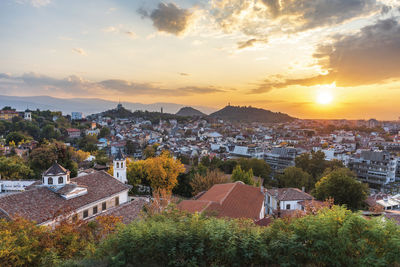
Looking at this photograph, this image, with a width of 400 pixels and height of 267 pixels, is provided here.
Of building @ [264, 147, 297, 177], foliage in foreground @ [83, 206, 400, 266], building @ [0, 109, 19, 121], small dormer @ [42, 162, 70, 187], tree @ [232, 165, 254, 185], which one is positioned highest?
building @ [0, 109, 19, 121]

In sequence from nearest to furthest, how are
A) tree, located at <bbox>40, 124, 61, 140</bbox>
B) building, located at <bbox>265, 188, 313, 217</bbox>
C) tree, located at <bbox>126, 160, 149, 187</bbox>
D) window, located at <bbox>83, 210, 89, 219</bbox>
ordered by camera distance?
1. window, located at <bbox>83, 210, 89, 219</bbox>
2. building, located at <bbox>265, 188, 313, 217</bbox>
3. tree, located at <bbox>126, 160, 149, 187</bbox>
4. tree, located at <bbox>40, 124, 61, 140</bbox>

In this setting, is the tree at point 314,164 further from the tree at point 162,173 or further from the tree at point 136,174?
the tree at point 136,174

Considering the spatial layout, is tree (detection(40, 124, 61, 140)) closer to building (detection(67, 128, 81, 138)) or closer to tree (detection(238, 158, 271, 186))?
building (detection(67, 128, 81, 138))

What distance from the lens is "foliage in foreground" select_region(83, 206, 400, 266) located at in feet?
22.3

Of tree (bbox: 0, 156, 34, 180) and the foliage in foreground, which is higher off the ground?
the foliage in foreground

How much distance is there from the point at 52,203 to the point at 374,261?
1781 centimetres

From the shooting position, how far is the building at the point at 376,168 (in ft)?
152

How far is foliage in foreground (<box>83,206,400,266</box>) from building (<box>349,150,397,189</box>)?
48793 millimetres

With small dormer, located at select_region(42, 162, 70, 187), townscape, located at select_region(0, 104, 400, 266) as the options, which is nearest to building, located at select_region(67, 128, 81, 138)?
townscape, located at select_region(0, 104, 400, 266)

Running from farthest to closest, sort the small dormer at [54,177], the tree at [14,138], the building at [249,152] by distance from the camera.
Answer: the building at [249,152]
the tree at [14,138]
the small dormer at [54,177]

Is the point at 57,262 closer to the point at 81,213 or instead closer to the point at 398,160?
the point at 81,213

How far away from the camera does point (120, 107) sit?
601ft

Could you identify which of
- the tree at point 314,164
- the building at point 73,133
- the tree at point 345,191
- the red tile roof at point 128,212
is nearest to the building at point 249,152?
the tree at point 314,164

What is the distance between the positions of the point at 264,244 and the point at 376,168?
168 feet
